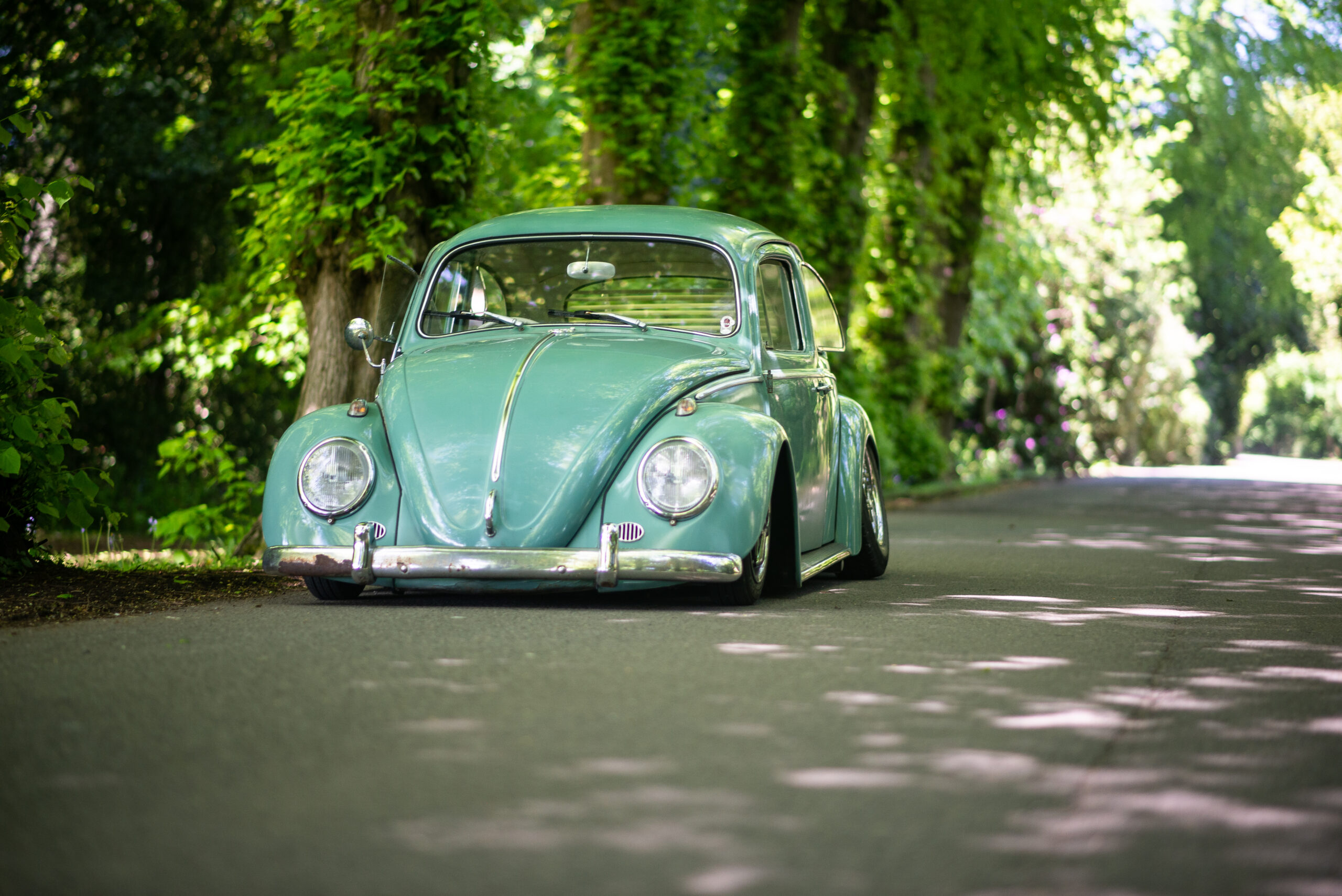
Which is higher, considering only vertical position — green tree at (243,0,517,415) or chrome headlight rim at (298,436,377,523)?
green tree at (243,0,517,415)

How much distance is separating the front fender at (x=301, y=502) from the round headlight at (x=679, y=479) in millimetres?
1100

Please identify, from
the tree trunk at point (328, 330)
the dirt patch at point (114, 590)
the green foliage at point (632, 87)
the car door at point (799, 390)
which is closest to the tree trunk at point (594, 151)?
the green foliage at point (632, 87)

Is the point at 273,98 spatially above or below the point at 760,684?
above

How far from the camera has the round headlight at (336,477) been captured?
22.6ft

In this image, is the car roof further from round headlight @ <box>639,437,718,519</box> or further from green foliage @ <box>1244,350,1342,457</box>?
green foliage @ <box>1244,350,1342,457</box>

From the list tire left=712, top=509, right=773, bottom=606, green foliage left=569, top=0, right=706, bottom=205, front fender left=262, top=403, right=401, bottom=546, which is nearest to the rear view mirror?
front fender left=262, top=403, right=401, bottom=546

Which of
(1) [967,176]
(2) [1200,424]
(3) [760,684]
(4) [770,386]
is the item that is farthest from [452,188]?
(2) [1200,424]

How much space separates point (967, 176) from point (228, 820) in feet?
73.1

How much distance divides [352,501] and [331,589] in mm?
518

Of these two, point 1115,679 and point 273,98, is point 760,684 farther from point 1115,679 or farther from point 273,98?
point 273,98

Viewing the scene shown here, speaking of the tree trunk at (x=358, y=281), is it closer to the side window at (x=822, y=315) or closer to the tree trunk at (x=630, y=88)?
the side window at (x=822, y=315)

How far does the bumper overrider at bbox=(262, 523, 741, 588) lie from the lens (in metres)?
6.55

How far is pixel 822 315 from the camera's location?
9.29 metres

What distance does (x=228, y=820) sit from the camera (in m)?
3.36
